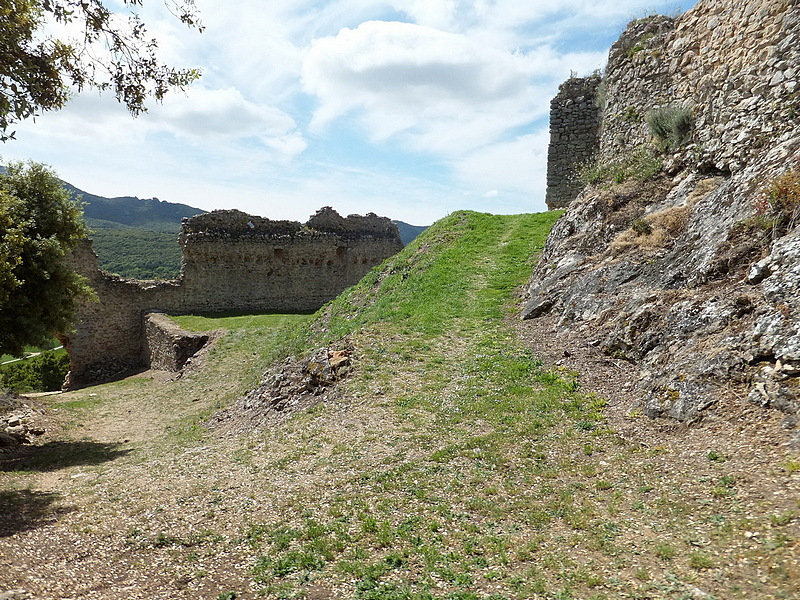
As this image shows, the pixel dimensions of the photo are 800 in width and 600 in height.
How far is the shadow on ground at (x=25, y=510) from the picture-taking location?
22.5 feet

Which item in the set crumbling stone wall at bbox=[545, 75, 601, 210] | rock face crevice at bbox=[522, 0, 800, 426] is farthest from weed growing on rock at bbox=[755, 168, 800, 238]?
crumbling stone wall at bbox=[545, 75, 601, 210]

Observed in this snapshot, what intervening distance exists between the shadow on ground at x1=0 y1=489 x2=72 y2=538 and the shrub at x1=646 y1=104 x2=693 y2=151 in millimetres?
14788

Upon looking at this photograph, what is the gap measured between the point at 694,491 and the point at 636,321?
4.34 metres

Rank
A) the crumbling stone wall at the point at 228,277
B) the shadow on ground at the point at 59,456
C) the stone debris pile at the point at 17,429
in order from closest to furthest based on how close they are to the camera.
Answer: the shadow on ground at the point at 59,456 < the stone debris pile at the point at 17,429 < the crumbling stone wall at the point at 228,277

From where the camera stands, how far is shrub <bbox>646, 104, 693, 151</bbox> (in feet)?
41.3

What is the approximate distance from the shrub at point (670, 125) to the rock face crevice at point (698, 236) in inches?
8.8

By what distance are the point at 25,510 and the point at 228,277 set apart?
20.9 meters

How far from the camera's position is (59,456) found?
11.1 m

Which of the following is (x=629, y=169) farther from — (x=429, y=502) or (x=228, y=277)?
(x=228, y=277)

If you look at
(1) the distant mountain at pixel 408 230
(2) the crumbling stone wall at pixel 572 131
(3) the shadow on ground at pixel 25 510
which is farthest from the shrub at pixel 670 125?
(1) the distant mountain at pixel 408 230

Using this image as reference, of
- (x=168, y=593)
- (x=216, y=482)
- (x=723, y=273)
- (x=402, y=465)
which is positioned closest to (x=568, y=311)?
(x=723, y=273)

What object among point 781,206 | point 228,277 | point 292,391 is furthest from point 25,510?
point 228,277

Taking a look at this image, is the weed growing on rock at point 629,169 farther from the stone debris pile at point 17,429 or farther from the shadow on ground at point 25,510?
the stone debris pile at point 17,429

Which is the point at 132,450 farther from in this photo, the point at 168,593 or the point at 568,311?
the point at 568,311
